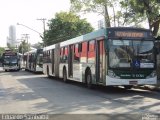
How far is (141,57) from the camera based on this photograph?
19.1 m

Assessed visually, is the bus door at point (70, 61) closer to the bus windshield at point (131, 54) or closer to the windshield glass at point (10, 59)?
the bus windshield at point (131, 54)

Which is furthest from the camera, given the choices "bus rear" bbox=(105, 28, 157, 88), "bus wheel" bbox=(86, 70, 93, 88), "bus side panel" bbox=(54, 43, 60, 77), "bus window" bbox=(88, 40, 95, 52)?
"bus side panel" bbox=(54, 43, 60, 77)

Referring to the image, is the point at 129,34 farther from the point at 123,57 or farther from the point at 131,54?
the point at 123,57

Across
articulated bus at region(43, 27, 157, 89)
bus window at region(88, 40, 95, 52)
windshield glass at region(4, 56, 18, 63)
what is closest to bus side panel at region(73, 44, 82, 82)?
bus window at region(88, 40, 95, 52)

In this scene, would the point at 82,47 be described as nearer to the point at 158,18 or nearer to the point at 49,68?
the point at 158,18

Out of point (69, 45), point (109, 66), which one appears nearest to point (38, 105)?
point (109, 66)

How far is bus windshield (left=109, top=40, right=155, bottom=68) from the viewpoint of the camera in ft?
61.8

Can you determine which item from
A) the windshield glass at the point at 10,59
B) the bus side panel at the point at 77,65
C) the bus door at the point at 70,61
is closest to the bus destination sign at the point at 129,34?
the bus side panel at the point at 77,65

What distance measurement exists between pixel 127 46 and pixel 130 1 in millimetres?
7395

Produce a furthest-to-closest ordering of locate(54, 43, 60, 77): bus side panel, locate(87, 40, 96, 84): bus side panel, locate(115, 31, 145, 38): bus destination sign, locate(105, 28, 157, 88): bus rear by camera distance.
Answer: locate(54, 43, 60, 77): bus side panel < locate(87, 40, 96, 84): bus side panel < locate(115, 31, 145, 38): bus destination sign < locate(105, 28, 157, 88): bus rear

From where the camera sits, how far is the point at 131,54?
62.2 feet

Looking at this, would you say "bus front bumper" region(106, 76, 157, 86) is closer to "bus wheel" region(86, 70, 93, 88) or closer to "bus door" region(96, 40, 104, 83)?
"bus door" region(96, 40, 104, 83)

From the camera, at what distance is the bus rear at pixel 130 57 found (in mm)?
18734

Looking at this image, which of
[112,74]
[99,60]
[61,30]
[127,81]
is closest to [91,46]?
[99,60]
